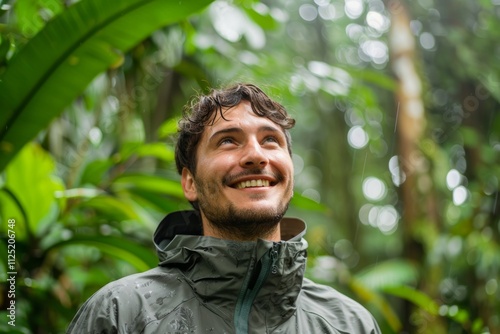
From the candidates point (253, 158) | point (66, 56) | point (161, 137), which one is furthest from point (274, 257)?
point (161, 137)

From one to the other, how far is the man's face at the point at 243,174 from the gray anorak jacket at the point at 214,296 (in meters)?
0.10

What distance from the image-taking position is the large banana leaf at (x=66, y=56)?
8.50 ft

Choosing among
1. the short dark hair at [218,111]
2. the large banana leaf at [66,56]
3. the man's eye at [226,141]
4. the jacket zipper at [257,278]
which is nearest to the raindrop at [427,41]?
the large banana leaf at [66,56]

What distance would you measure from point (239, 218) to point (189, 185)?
38 centimetres

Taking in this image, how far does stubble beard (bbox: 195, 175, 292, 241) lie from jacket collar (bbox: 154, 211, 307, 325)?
8 cm

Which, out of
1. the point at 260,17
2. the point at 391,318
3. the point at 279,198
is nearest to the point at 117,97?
the point at 260,17

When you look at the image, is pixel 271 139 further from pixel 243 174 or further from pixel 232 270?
pixel 232 270

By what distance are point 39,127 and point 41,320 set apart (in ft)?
3.18

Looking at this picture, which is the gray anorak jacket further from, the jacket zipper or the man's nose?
the man's nose

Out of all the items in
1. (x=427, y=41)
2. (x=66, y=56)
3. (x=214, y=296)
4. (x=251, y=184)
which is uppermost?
(x=427, y=41)

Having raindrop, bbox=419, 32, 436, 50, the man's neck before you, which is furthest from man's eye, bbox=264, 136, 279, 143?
raindrop, bbox=419, 32, 436, 50

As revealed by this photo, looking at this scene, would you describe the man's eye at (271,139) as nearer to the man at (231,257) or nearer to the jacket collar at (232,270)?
the man at (231,257)

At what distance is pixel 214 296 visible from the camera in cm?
195

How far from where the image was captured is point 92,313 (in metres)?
1.87
